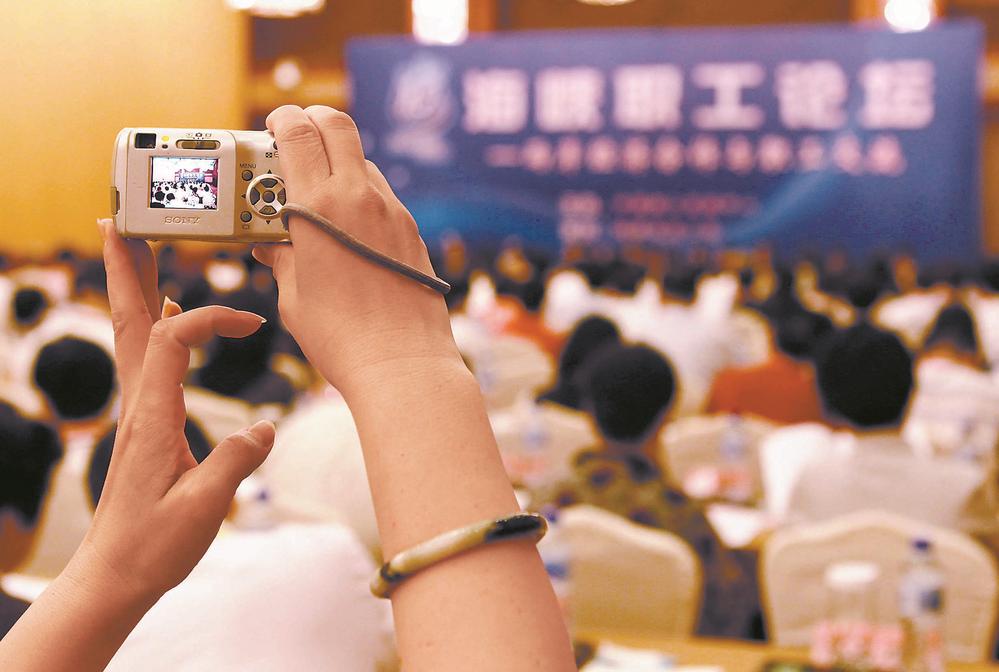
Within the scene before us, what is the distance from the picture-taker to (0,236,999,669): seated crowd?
2.09 m

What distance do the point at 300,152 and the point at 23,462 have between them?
65.6 inches

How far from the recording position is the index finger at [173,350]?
65 cm

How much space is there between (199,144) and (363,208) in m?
0.20

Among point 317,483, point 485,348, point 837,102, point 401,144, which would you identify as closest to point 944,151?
point 837,102

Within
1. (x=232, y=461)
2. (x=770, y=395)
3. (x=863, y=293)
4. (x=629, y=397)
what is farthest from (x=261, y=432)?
(x=863, y=293)

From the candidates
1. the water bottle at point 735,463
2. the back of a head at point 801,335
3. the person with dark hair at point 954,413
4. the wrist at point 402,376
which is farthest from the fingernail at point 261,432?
the back of a head at point 801,335

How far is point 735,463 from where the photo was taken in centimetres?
331

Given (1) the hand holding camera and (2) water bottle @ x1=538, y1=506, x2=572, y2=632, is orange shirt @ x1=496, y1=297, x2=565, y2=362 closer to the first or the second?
(2) water bottle @ x1=538, y1=506, x2=572, y2=632

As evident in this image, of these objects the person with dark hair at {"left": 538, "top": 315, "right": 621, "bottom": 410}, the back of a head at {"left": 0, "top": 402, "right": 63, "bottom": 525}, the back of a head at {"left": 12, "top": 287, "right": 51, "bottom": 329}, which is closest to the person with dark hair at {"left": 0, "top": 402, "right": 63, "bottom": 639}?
the back of a head at {"left": 0, "top": 402, "right": 63, "bottom": 525}

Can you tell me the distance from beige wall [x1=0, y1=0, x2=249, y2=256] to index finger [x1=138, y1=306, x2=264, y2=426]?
3073 mm

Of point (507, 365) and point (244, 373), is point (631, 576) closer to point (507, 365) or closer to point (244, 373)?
point (244, 373)

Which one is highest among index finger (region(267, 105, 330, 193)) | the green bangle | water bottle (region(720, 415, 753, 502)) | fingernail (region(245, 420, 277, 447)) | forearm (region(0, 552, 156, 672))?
index finger (region(267, 105, 330, 193))

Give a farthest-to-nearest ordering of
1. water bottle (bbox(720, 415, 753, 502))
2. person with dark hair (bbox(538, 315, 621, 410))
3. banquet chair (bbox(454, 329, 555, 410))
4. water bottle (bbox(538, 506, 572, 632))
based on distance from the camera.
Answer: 1. banquet chair (bbox(454, 329, 555, 410))
2. person with dark hair (bbox(538, 315, 621, 410))
3. water bottle (bbox(720, 415, 753, 502))
4. water bottle (bbox(538, 506, 572, 632))

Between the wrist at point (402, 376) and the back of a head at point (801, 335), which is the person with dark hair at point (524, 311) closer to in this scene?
the back of a head at point (801, 335)
